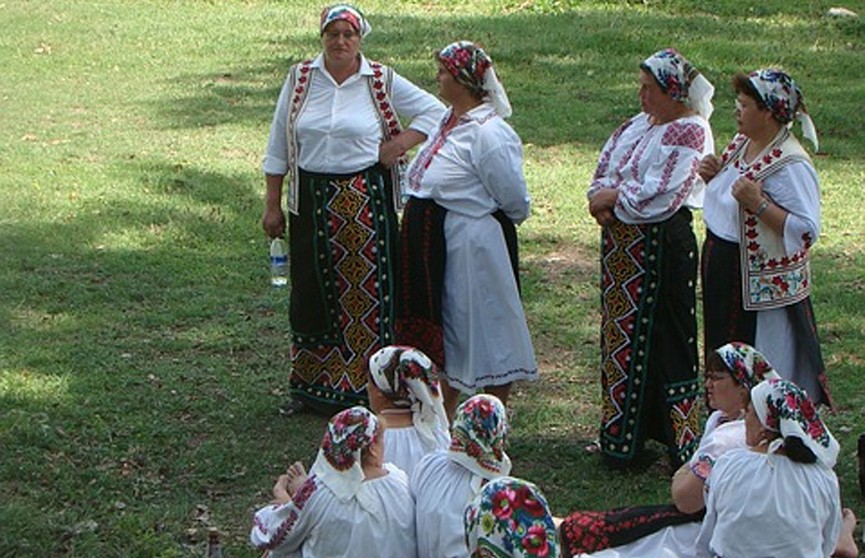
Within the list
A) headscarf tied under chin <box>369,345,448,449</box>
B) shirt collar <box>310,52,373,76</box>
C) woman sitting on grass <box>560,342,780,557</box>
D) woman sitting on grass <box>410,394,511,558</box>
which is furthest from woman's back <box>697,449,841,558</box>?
shirt collar <box>310,52,373,76</box>

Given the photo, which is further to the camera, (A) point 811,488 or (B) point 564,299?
(B) point 564,299

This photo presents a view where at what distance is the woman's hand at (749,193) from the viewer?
227 inches

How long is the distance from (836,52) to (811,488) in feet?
34.3

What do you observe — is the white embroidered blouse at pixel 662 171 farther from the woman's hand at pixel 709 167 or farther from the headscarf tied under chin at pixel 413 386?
the headscarf tied under chin at pixel 413 386

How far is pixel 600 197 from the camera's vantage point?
A: 6273 millimetres

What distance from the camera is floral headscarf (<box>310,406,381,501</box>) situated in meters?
4.61

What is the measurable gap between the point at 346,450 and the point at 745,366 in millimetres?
1285

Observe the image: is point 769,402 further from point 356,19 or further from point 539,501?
point 356,19

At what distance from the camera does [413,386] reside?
17.1 feet

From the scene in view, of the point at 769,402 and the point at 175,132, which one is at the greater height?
the point at 769,402

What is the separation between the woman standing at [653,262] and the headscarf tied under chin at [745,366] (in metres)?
1.23

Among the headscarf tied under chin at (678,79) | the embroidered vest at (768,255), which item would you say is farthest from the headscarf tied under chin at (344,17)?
the embroidered vest at (768,255)

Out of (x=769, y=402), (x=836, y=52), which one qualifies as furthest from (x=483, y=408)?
(x=836, y=52)

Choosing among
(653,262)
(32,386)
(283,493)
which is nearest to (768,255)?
(653,262)
